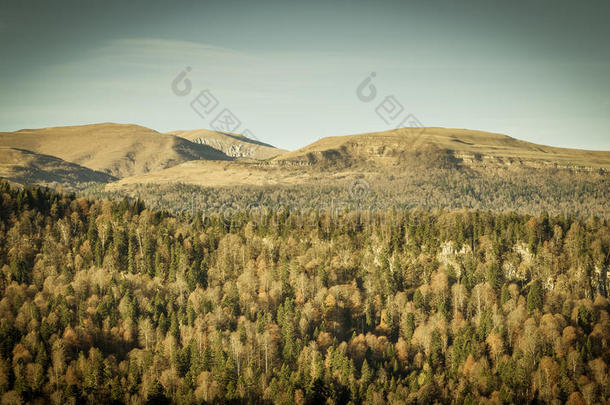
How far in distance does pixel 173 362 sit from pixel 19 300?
54081 mm

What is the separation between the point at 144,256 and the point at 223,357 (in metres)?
65.3

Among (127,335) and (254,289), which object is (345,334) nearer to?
(254,289)

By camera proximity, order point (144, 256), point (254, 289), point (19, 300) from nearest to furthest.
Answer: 1. point (19, 300)
2. point (254, 289)
3. point (144, 256)

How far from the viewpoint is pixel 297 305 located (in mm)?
158250

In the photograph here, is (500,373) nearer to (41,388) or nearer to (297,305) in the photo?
(297,305)

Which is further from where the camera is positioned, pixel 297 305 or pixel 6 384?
pixel 297 305

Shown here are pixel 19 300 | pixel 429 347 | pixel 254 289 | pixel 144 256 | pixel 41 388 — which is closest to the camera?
pixel 41 388

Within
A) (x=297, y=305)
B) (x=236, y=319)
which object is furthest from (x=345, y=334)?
(x=236, y=319)

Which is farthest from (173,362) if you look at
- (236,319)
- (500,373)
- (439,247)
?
(439,247)

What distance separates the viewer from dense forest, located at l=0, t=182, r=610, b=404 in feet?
399

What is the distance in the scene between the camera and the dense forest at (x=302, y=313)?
399ft

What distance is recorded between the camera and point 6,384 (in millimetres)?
120000

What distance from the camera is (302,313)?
490 feet

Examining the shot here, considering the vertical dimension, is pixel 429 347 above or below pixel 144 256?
below
